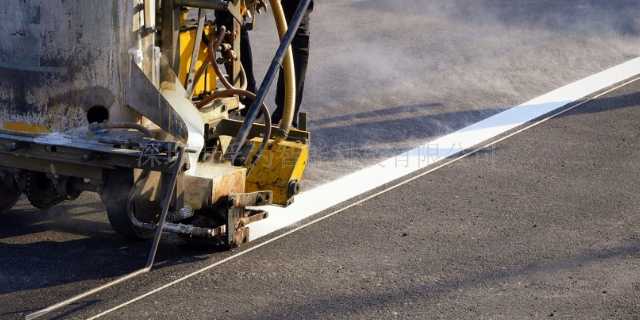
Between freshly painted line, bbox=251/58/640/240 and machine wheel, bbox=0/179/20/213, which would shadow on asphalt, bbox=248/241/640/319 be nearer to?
freshly painted line, bbox=251/58/640/240

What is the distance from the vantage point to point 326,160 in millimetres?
6160

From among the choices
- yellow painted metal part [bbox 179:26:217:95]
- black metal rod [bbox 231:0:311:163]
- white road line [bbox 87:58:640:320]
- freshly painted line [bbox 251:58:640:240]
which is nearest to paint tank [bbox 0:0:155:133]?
yellow painted metal part [bbox 179:26:217:95]

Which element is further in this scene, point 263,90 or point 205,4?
point 263,90

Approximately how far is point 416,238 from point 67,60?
6.98 ft

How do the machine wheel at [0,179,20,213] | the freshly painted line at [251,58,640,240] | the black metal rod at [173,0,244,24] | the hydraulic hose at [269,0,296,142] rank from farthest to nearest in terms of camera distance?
1. the freshly painted line at [251,58,640,240]
2. the hydraulic hose at [269,0,296,142]
3. the machine wheel at [0,179,20,213]
4. the black metal rod at [173,0,244,24]

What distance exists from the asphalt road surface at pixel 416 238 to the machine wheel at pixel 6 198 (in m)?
0.09

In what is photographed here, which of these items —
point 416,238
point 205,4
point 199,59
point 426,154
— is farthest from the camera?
point 426,154

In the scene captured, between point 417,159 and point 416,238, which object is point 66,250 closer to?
point 416,238

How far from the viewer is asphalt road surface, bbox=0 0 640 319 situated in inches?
151

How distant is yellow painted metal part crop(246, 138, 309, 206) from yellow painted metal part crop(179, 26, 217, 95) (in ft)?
1.61

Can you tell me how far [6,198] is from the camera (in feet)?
15.0

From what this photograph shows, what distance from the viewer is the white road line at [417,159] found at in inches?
193

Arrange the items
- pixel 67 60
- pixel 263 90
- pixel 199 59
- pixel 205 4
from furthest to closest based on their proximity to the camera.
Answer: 1. pixel 199 59
2. pixel 263 90
3. pixel 205 4
4. pixel 67 60

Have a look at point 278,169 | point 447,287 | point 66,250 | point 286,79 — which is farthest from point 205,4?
point 447,287
